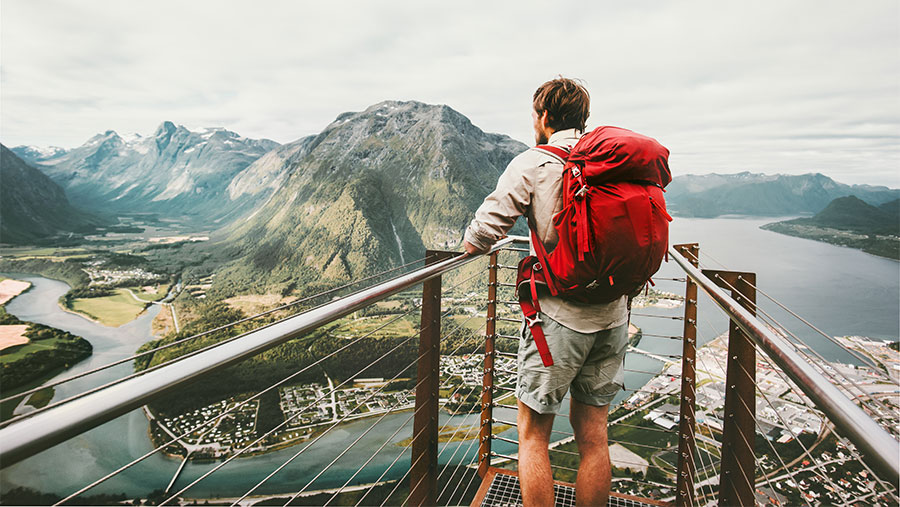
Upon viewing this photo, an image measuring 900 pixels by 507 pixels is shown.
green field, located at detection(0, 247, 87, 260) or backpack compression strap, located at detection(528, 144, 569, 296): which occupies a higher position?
backpack compression strap, located at detection(528, 144, 569, 296)

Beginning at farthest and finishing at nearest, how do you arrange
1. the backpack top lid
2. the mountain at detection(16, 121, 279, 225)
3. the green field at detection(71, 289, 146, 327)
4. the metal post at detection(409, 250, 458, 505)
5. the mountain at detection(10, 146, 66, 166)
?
the mountain at detection(10, 146, 66, 166)
the mountain at detection(16, 121, 279, 225)
the green field at detection(71, 289, 146, 327)
the metal post at detection(409, 250, 458, 505)
the backpack top lid

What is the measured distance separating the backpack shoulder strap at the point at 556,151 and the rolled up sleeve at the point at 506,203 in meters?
Result: 0.07

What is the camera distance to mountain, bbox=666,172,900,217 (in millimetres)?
128250

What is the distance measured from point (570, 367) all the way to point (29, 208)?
443 ft

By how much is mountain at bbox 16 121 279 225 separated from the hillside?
5706 inches

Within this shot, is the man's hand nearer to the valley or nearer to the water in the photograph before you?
the water

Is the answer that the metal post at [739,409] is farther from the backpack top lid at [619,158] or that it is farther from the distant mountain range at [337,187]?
the distant mountain range at [337,187]

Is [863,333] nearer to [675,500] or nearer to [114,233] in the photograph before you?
[675,500]

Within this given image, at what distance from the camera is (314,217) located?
9300 cm

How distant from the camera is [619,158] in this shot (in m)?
1.38

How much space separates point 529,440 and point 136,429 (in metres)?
53.9

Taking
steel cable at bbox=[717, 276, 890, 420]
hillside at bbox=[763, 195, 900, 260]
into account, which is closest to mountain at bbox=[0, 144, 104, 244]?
steel cable at bbox=[717, 276, 890, 420]

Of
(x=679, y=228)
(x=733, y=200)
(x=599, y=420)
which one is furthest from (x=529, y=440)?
(x=733, y=200)

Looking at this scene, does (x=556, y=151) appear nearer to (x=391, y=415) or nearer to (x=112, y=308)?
(x=391, y=415)
